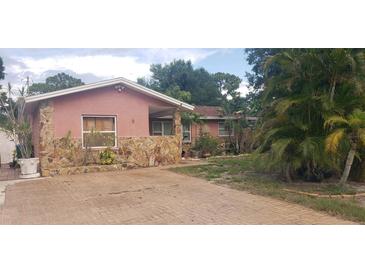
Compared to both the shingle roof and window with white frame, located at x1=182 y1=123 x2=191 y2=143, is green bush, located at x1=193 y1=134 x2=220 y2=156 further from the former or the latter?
the shingle roof

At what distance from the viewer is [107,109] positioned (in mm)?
12859

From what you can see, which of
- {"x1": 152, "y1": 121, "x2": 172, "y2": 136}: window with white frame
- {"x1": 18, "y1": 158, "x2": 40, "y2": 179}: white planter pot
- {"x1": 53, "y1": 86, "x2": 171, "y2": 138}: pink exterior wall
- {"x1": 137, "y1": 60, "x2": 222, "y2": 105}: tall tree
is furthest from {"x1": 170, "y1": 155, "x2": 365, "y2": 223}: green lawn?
{"x1": 137, "y1": 60, "x2": 222, "y2": 105}: tall tree

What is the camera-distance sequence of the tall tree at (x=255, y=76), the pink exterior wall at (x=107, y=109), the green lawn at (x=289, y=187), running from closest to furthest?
the green lawn at (x=289, y=187) → the pink exterior wall at (x=107, y=109) → the tall tree at (x=255, y=76)

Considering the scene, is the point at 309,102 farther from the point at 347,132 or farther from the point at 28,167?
the point at 28,167

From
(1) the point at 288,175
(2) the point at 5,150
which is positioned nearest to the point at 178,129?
(1) the point at 288,175

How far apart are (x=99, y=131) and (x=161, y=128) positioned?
640 centimetres

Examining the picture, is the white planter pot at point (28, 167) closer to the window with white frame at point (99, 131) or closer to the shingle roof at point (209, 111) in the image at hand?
the window with white frame at point (99, 131)

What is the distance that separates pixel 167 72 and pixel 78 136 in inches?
1034

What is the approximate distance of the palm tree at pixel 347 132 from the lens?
693 cm

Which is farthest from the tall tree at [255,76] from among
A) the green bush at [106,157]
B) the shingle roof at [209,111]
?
the green bush at [106,157]

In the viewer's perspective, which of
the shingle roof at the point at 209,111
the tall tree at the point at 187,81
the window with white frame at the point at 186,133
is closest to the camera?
the window with white frame at the point at 186,133
